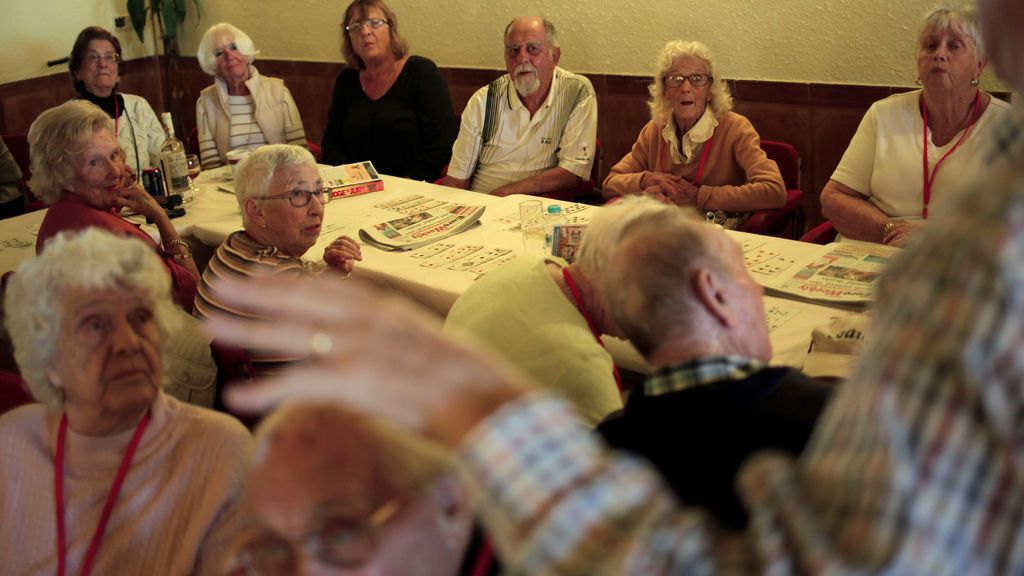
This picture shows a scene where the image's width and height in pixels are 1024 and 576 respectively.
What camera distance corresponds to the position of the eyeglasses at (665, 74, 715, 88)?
411 cm

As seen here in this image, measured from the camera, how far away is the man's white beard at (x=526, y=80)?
4582 millimetres

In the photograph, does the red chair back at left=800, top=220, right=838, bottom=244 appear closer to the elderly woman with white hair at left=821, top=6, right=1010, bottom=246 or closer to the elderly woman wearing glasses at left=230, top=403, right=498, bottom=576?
the elderly woman with white hair at left=821, top=6, right=1010, bottom=246

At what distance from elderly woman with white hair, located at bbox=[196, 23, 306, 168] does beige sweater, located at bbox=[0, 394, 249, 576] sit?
11.7 ft

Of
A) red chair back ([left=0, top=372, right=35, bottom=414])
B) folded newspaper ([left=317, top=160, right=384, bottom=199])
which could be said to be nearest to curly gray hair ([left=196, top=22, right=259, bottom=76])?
folded newspaper ([left=317, top=160, right=384, bottom=199])

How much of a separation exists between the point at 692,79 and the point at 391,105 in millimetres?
1713

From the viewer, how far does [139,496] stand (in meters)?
1.71

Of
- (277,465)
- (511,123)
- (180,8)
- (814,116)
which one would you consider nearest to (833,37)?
(814,116)

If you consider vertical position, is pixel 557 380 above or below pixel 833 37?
below

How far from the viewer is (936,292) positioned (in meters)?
0.60

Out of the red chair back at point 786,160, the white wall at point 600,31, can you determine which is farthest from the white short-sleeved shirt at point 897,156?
the white wall at point 600,31

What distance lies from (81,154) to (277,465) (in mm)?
2621

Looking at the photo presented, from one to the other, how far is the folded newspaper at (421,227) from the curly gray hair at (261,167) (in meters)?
0.43

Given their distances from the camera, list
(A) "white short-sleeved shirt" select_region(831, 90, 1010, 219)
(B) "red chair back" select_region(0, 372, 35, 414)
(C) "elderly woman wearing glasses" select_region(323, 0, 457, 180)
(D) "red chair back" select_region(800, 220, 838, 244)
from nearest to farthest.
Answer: (B) "red chair back" select_region(0, 372, 35, 414)
(A) "white short-sleeved shirt" select_region(831, 90, 1010, 219)
(D) "red chair back" select_region(800, 220, 838, 244)
(C) "elderly woman wearing glasses" select_region(323, 0, 457, 180)

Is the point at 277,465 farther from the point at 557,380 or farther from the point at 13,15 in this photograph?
the point at 13,15
